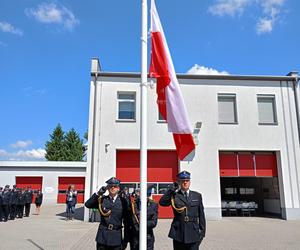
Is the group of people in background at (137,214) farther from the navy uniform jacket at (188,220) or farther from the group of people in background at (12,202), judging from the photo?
the group of people in background at (12,202)

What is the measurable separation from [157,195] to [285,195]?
6965 mm

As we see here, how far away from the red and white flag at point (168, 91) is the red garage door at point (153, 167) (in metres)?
11.6

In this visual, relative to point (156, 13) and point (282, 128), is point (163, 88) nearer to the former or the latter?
point (156, 13)

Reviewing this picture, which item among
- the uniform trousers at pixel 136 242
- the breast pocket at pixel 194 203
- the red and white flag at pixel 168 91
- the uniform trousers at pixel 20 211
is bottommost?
the uniform trousers at pixel 20 211

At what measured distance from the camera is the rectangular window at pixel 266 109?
1783 centimetres

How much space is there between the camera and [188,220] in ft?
16.1

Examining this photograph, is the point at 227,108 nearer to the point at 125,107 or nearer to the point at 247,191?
→ the point at 125,107

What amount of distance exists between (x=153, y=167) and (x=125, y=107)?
3753 mm

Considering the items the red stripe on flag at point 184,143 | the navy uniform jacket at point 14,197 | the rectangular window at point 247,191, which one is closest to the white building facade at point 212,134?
the rectangular window at point 247,191

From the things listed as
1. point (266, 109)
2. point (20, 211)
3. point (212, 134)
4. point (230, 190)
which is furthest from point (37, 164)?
point (266, 109)

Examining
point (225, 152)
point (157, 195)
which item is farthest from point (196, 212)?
point (225, 152)

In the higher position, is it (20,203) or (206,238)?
(20,203)

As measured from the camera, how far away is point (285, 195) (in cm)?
1670

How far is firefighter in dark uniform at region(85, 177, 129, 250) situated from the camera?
15.3 feet
